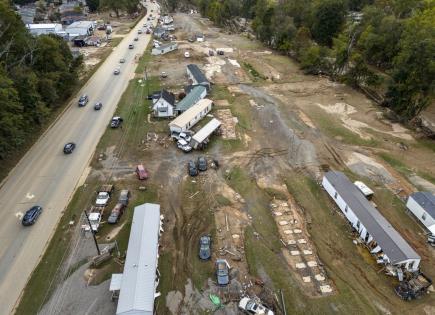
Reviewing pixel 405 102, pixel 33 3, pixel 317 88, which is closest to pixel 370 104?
pixel 405 102

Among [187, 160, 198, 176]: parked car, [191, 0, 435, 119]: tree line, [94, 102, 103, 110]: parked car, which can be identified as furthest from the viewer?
[94, 102, 103, 110]: parked car

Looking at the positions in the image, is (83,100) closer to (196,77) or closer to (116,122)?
(116,122)

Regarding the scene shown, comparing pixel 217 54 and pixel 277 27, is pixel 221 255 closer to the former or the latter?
pixel 217 54

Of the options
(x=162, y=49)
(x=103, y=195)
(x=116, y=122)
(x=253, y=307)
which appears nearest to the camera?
(x=253, y=307)

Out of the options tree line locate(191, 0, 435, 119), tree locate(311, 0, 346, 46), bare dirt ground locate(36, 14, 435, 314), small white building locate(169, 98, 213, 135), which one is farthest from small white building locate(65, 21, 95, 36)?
tree locate(311, 0, 346, 46)

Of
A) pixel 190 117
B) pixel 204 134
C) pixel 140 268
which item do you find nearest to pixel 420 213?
pixel 204 134

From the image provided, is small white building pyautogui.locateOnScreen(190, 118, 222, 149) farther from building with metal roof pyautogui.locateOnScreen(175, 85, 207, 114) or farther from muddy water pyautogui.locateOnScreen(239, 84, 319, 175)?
building with metal roof pyautogui.locateOnScreen(175, 85, 207, 114)
